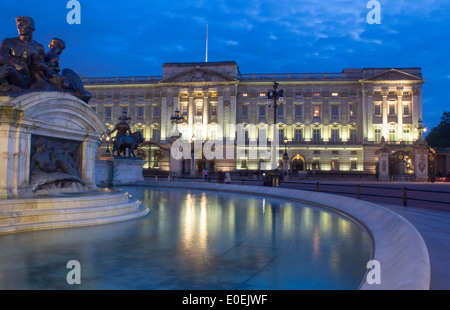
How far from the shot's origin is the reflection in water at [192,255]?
3951mm

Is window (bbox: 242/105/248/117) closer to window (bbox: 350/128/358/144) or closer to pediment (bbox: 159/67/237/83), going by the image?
pediment (bbox: 159/67/237/83)

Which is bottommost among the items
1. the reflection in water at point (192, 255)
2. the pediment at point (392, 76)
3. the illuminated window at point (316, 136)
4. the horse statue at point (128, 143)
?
the reflection in water at point (192, 255)

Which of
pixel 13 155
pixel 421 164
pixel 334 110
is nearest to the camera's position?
pixel 13 155

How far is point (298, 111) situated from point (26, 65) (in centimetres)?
5560

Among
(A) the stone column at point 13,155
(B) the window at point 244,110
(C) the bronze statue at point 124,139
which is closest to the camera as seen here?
(A) the stone column at point 13,155

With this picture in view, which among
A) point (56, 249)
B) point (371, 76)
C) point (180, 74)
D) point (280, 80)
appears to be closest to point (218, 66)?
point (180, 74)

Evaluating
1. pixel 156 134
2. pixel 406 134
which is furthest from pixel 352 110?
pixel 156 134

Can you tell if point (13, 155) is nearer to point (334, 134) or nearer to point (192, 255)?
point (192, 255)

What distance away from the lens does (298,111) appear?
2403 inches

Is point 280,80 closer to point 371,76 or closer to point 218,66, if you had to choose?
point 218,66

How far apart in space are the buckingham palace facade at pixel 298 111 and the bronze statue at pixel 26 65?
47.9 m

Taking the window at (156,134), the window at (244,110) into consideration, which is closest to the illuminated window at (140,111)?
the window at (156,134)

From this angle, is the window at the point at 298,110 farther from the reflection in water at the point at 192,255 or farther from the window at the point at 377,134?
the reflection in water at the point at 192,255
